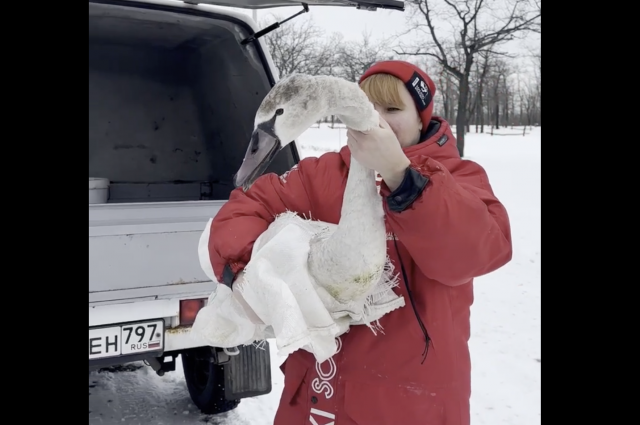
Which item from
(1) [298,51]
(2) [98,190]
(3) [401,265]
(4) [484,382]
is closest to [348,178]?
(3) [401,265]

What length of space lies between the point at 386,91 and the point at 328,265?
0.46 metres

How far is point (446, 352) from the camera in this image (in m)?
1.38

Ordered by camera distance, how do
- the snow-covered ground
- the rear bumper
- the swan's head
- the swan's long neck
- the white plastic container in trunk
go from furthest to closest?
the white plastic container in trunk
the snow-covered ground
the rear bumper
the swan's long neck
the swan's head

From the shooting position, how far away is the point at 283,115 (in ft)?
3.67

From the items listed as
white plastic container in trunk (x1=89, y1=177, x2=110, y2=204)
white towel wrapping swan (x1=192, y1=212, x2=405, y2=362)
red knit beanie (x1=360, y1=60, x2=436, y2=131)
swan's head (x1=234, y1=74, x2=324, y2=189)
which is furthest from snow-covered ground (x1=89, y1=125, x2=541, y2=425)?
white plastic container in trunk (x1=89, y1=177, x2=110, y2=204)

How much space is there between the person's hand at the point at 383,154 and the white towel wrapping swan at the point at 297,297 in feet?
1.00

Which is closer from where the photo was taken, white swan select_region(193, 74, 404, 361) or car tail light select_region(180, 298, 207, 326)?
white swan select_region(193, 74, 404, 361)

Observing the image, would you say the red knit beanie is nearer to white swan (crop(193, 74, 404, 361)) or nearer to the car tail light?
white swan (crop(193, 74, 404, 361))

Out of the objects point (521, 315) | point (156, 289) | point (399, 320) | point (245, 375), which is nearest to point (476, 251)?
point (399, 320)

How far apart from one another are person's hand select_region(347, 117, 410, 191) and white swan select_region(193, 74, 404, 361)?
2 cm

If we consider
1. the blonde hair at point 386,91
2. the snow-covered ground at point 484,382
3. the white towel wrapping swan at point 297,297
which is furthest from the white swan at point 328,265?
the snow-covered ground at point 484,382

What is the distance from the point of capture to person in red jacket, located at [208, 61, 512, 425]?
3.93ft
